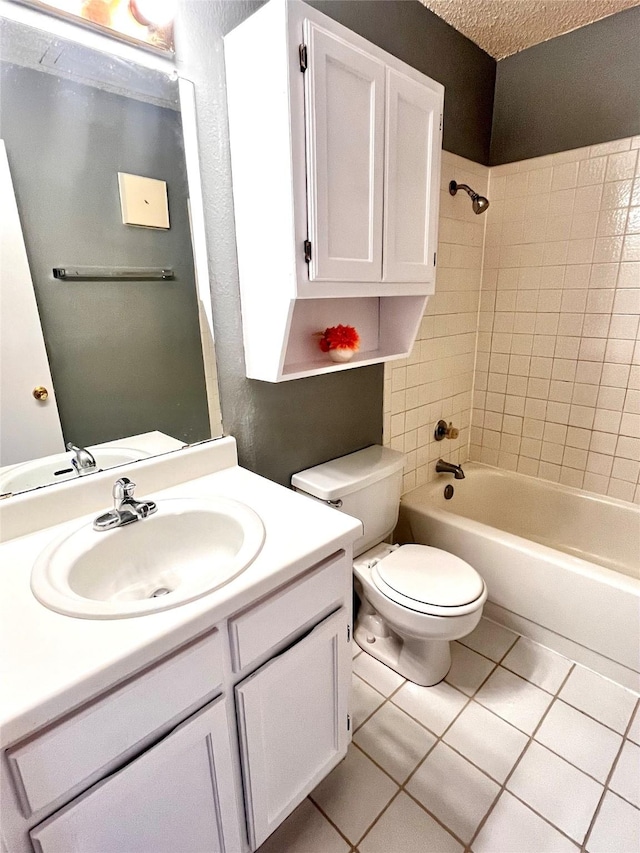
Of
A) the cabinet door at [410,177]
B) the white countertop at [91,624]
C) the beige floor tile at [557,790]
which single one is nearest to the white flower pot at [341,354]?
the cabinet door at [410,177]

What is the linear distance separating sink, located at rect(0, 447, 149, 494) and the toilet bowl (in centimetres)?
93

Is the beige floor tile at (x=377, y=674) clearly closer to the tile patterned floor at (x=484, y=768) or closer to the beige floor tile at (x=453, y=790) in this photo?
the tile patterned floor at (x=484, y=768)

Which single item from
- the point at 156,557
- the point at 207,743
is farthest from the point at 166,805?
the point at 156,557

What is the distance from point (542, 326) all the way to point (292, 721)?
201cm

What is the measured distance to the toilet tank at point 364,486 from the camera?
5.08ft

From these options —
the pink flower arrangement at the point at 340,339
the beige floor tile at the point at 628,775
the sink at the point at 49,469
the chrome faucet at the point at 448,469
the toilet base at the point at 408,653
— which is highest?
the pink flower arrangement at the point at 340,339

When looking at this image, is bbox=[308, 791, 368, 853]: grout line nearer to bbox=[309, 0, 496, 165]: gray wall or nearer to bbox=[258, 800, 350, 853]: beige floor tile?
bbox=[258, 800, 350, 853]: beige floor tile

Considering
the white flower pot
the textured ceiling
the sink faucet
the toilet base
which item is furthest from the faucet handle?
the textured ceiling

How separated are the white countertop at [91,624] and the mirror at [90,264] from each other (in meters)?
0.17

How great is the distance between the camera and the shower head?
191 cm

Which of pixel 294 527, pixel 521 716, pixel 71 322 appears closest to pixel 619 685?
pixel 521 716

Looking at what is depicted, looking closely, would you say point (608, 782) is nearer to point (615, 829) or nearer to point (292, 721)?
point (615, 829)

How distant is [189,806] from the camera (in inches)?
33.9

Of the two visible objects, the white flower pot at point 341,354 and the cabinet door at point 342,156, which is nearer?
the cabinet door at point 342,156
